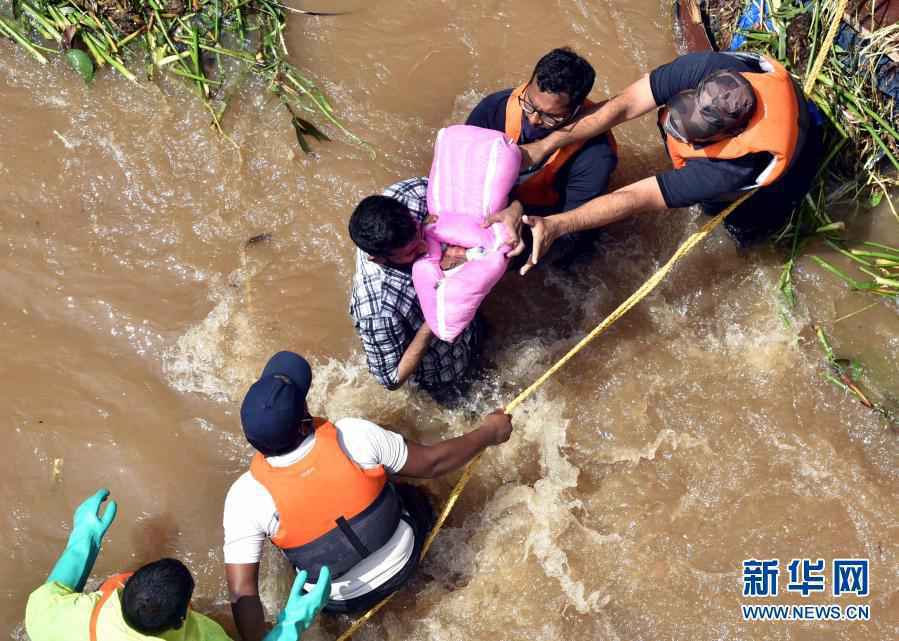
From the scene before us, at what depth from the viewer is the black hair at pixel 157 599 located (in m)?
2.56

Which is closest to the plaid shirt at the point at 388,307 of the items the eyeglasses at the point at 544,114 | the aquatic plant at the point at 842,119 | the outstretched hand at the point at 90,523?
the eyeglasses at the point at 544,114

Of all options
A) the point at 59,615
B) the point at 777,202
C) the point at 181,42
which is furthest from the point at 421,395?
the point at 181,42

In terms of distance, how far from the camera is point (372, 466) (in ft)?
9.58

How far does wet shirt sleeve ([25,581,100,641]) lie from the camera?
2779 mm

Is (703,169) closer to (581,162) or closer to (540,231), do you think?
(581,162)

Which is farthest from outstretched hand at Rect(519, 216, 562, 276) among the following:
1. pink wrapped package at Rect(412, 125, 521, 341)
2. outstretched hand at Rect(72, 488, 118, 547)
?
outstretched hand at Rect(72, 488, 118, 547)

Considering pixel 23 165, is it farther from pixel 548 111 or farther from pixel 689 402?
pixel 689 402

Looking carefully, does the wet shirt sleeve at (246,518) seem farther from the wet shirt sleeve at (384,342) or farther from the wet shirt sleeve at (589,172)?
the wet shirt sleeve at (589,172)

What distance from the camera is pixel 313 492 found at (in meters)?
2.80

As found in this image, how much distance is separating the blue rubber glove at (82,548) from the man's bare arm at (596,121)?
7.59ft

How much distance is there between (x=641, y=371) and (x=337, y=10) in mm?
2789

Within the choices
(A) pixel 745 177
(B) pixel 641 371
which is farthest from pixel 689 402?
(A) pixel 745 177

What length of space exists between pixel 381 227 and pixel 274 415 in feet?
2.49

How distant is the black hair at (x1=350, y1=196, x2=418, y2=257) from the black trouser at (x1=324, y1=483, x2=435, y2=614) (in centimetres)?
132
